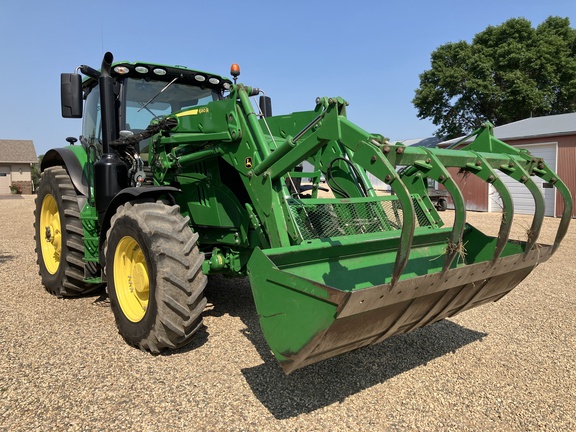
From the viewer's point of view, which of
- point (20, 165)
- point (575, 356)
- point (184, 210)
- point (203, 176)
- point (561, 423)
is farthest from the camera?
point (20, 165)

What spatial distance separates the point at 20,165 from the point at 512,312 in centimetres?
4111

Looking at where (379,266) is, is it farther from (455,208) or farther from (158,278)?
(158,278)

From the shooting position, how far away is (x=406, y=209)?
2504 millimetres

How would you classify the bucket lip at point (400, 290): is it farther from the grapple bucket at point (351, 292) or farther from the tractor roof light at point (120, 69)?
the tractor roof light at point (120, 69)

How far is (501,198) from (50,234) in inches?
209

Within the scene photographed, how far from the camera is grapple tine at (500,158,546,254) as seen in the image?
3193 millimetres

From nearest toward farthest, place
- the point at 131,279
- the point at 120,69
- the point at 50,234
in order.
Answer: the point at 131,279, the point at 120,69, the point at 50,234

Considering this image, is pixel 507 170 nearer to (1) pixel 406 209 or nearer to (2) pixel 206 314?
(1) pixel 406 209

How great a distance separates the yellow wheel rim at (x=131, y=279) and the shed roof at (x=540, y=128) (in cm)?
1578

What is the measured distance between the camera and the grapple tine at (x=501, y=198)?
2.98 meters

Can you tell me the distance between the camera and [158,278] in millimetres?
3469

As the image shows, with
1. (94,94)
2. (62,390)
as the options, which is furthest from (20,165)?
(62,390)

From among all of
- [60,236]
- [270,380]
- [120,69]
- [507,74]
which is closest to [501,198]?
[270,380]

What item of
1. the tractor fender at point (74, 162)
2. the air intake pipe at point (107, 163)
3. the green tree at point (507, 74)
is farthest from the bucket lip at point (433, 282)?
the green tree at point (507, 74)
